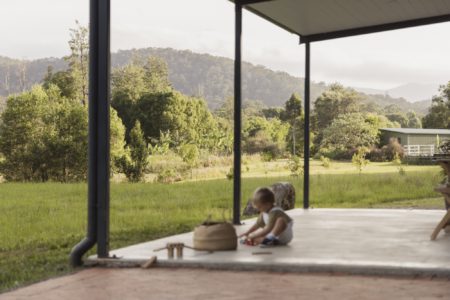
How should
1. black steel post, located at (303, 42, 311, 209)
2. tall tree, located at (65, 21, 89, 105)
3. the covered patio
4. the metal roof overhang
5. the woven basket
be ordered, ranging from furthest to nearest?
tall tree, located at (65, 21, 89, 105), black steel post, located at (303, 42, 311, 209), the metal roof overhang, the woven basket, the covered patio

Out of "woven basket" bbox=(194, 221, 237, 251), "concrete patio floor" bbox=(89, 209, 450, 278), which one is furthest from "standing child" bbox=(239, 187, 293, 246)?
"woven basket" bbox=(194, 221, 237, 251)

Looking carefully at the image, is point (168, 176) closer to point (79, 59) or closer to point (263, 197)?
point (79, 59)

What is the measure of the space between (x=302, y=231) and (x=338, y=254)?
2.14 meters

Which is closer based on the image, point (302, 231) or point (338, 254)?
point (338, 254)

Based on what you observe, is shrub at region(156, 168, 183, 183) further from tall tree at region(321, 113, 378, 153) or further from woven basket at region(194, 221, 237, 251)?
woven basket at region(194, 221, 237, 251)

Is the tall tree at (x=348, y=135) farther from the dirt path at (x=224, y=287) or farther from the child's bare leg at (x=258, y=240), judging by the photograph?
the dirt path at (x=224, y=287)

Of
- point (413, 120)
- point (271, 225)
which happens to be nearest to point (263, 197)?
point (271, 225)

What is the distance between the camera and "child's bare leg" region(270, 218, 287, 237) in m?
7.20

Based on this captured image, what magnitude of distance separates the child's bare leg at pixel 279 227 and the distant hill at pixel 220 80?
3109 cm

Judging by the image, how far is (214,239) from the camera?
22.5ft

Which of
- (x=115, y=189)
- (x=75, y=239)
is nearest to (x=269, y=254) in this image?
(x=75, y=239)

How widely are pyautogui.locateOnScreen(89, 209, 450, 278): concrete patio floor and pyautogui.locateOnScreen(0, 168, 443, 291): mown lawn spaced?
2.68 metres

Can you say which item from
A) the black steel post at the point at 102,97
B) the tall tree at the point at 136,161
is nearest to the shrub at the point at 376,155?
the tall tree at the point at 136,161

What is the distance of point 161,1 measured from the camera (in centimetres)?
4300
